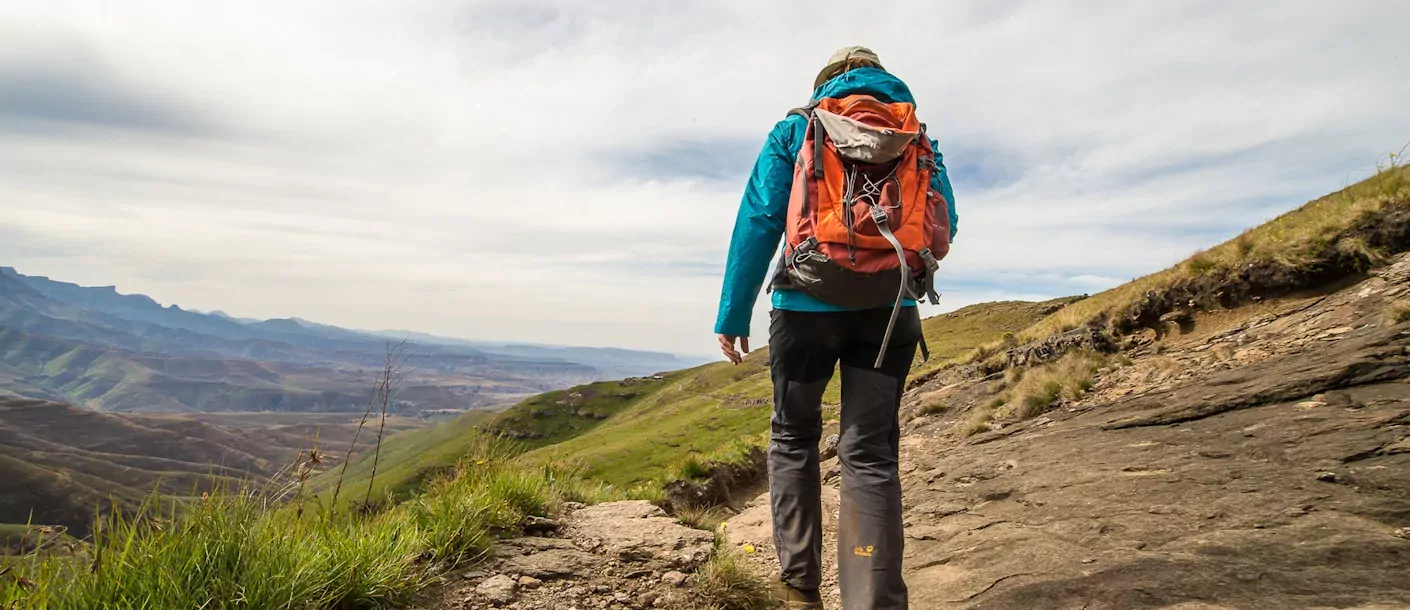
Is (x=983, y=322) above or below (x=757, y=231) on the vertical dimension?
above

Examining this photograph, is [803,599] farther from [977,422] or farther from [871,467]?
[977,422]

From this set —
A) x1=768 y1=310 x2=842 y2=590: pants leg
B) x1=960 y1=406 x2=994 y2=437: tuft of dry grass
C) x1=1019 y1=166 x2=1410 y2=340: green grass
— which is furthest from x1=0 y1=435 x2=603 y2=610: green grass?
x1=1019 y1=166 x2=1410 y2=340: green grass

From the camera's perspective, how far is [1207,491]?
4.99 m

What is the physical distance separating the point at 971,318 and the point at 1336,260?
73.7 metres

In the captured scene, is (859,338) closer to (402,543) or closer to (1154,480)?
(402,543)

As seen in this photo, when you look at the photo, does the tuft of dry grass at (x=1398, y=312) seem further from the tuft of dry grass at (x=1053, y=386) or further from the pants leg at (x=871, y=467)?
the pants leg at (x=871, y=467)

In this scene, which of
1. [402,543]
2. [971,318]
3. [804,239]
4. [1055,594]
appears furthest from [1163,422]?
[971,318]

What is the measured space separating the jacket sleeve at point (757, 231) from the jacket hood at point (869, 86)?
13.1 inches

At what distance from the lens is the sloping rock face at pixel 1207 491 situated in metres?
3.69

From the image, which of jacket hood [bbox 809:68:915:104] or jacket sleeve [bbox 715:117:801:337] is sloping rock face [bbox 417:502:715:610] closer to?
jacket sleeve [bbox 715:117:801:337]

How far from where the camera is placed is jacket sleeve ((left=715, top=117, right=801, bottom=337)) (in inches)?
150

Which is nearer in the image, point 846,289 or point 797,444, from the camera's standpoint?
point 846,289

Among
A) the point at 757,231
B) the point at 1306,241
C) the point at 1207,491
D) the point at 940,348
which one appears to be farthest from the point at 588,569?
the point at 940,348

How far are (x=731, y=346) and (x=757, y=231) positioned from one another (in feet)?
2.60
